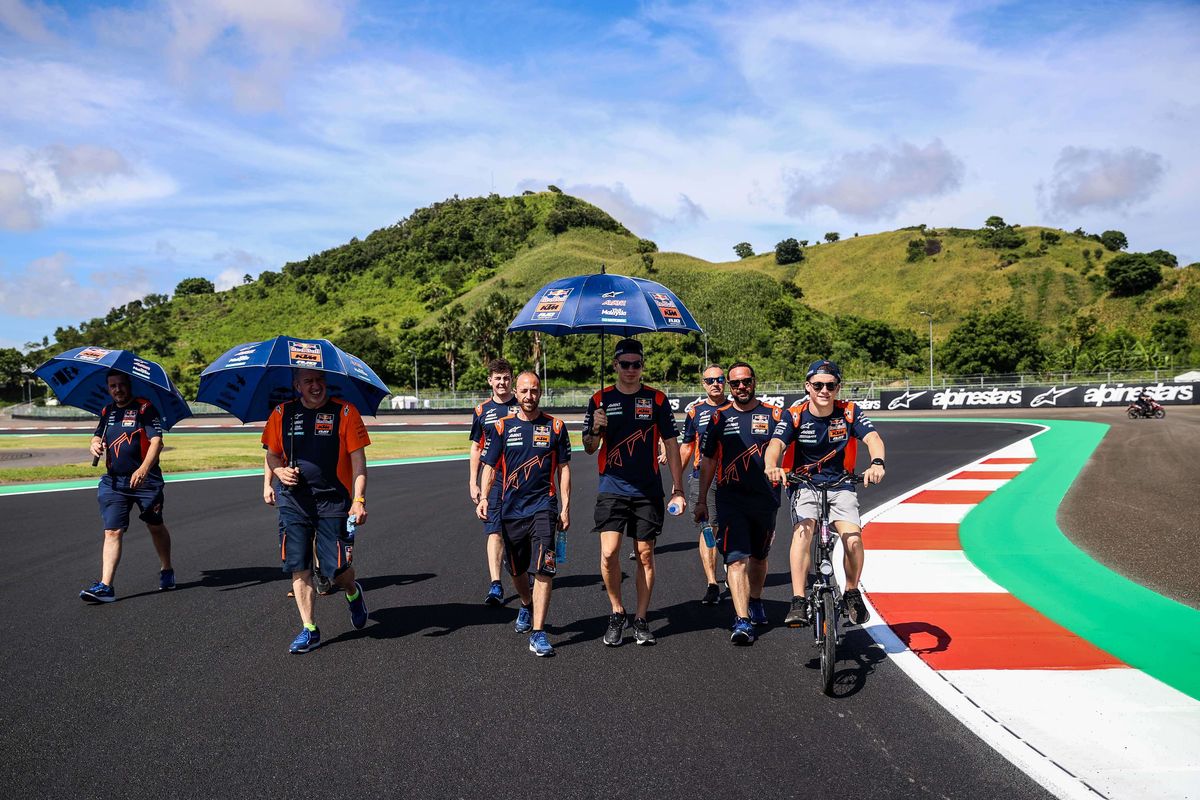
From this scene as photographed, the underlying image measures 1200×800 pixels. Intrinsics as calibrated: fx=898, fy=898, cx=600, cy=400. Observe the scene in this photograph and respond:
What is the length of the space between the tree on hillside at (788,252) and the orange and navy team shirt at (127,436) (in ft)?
458

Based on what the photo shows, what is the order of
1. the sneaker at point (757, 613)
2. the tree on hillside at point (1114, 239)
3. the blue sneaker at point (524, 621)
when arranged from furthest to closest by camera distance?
the tree on hillside at point (1114, 239) < the sneaker at point (757, 613) < the blue sneaker at point (524, 621)

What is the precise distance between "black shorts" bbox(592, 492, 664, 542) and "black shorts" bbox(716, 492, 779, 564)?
538 millimetres

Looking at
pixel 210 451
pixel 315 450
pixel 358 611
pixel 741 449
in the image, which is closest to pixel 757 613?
pixel 741 449

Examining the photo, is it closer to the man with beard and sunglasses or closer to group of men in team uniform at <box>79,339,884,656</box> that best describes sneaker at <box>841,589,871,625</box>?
group of men in team uniform at <box>79,339,884,656</box>

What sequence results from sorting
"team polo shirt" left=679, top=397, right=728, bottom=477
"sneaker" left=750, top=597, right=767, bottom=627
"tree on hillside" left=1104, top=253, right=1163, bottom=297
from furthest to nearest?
1. "tree on hillside" left=1104, top=253, right=1163, bottom=297
2. "team polo shirt" left=679, top=397, right=728, bottom=477
3. "sneaker" left=750, top=597, right=767, bottom=627

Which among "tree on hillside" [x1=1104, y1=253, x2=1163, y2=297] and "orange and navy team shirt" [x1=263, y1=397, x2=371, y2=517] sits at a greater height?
"tree on hillside" [x1=1104, y1=253, x2=1163, y2=297]

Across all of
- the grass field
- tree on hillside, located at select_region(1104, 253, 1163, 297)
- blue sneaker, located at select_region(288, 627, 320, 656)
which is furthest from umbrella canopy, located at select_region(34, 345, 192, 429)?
tree on hillside, located at select_region(1104, 253, 1163, 297)

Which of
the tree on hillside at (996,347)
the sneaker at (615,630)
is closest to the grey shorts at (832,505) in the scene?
the sneaker at (615,630)

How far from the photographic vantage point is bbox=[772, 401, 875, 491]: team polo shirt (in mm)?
5398

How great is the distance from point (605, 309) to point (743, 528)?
173 centimetres

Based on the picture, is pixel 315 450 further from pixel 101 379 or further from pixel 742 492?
pixel 101 379

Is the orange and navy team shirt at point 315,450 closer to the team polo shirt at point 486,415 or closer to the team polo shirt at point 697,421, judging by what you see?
the team polo shirt at point 486,415

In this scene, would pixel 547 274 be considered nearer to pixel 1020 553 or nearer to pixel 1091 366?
pixel 1091 366

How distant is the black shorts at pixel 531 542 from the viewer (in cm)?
565
